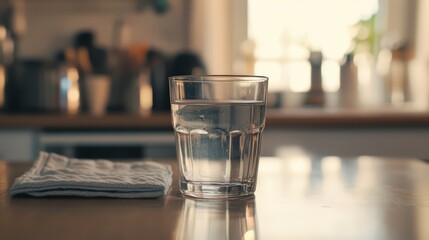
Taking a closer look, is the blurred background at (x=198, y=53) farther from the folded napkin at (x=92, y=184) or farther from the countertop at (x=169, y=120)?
the folded napkin at (x=92, y=184)

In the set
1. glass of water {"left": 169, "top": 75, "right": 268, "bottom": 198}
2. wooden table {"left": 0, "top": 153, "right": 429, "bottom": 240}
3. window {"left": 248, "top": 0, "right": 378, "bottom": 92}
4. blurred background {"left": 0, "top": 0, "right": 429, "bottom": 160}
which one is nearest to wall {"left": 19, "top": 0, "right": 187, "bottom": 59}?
blurred background {"left": 0, "top": 0, "right": 429, "bottom": 160}

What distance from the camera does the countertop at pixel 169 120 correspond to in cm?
194

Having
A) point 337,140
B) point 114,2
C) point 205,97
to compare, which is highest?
point 114,2

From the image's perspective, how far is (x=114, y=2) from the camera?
2.52m

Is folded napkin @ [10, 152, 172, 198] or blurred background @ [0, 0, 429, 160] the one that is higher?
blurred background @ [0, 0, 429, 160]

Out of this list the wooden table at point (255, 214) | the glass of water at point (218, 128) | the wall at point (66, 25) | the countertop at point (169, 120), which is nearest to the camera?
the wooden table at point (255, 214)

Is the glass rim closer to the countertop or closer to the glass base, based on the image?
the glass base

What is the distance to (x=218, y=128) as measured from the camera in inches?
26.2

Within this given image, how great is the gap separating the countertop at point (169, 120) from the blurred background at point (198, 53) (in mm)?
23

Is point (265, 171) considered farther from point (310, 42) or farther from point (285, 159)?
point (310, 42)

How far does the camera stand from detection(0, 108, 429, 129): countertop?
1.94 metres

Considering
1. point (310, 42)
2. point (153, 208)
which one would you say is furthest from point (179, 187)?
Answer: point (310, 42)

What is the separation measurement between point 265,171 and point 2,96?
1.65m

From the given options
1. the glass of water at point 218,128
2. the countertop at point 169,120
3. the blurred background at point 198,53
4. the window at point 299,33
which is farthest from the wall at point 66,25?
the glass of water at point 218,128
